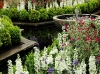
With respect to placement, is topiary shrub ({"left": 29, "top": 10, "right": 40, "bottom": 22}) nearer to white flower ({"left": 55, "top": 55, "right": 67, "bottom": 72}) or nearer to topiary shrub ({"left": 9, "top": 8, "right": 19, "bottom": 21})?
topiary shrub ({"left": 9, "top": 8, "right": 19, "bottom": 21})

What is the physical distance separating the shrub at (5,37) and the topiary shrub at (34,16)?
4.84 metres

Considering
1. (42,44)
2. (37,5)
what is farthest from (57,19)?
(37,5)

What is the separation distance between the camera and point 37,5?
15.4 meters

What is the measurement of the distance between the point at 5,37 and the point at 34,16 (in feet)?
16.6

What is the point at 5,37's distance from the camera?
9.23m

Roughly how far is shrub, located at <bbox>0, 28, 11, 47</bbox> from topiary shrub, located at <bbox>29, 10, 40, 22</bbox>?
4843 millimetres

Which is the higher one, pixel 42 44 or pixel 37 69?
pixel 37 69

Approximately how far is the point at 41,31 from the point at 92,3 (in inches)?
223

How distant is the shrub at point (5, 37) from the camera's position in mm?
9195

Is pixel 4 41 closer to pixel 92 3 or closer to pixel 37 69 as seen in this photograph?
pixel 37 69


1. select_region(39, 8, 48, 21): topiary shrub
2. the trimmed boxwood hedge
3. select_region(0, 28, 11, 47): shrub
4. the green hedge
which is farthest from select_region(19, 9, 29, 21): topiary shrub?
select_region(0, 28, 11, 47): shrub

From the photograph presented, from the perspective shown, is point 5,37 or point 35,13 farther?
point 35,13

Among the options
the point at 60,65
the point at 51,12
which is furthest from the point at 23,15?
the point at 60,65

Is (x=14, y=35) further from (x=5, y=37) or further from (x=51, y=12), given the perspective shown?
(x=51, y=12)
